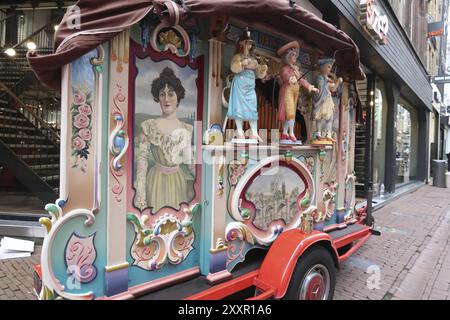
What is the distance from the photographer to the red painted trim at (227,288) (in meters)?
2.43

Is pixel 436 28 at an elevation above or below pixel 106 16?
above

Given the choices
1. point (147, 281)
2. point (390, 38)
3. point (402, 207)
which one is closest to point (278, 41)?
point (147, 281)

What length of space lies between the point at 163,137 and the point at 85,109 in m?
0.64

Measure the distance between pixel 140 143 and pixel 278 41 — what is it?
6.38 ft

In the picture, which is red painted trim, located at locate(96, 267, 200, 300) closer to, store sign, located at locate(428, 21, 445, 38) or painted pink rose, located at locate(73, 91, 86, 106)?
painted pink rose, located at locate(73, 91, 86, 106)

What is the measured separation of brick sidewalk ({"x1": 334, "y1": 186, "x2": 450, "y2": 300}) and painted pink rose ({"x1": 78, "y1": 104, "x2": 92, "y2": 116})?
→ 3431mm

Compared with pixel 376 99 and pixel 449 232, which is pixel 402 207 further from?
pixel 376 99

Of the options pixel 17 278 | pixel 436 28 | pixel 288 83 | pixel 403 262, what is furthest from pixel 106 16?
pixel 436 28

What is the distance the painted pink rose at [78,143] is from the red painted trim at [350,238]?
9.61 ft

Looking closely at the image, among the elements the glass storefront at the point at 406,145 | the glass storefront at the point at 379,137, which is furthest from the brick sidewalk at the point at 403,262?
the glass storefront at the point at 406,145

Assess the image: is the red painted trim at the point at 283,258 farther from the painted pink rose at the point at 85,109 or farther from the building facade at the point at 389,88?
the building facade at the point at 389,88

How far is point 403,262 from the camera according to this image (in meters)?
5.02

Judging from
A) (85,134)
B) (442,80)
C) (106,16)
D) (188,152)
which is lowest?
(188,152)

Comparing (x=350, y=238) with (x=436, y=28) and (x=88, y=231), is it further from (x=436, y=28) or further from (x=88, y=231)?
(x=436, y=28)
